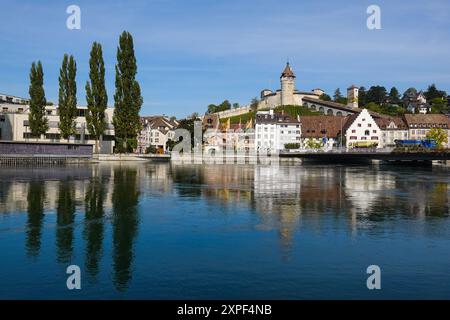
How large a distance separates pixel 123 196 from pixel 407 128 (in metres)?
146

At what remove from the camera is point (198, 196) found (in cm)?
4469

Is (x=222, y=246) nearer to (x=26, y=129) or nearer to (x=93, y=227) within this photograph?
(x=93, y=227)

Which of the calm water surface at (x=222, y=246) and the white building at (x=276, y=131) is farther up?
the white building at (x=276, y=131)

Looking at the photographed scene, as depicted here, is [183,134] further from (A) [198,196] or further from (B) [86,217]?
(B) [86,217]

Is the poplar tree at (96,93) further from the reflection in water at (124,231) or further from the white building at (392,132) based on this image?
the white building at (392,132)

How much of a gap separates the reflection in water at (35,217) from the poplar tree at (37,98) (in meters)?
56.8

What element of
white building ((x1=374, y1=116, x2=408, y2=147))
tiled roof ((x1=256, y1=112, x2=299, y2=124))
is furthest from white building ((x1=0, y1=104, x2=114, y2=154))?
white building ((x1=374, y1=116, x2=408, y2=147))

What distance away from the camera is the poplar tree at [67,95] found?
334 ft

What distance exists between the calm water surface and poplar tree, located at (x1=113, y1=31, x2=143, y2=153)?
6143 centimetres

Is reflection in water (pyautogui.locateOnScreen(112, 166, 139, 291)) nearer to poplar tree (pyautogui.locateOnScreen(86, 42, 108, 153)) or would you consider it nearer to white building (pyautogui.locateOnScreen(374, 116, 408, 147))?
poplar tree (pyautogui.locateOnScreen(86, 42, 108, 153))

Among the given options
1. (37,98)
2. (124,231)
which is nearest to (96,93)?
(37,98)

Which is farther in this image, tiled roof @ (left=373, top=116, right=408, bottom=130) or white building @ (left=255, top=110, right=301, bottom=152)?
white building @ (left=255, top=110, right=301, bottom=152)

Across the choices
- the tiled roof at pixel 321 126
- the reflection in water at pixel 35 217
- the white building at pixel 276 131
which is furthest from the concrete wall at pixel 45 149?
the tiled roof at pixel 321 126

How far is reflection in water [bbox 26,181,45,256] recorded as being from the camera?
22.9 metres
